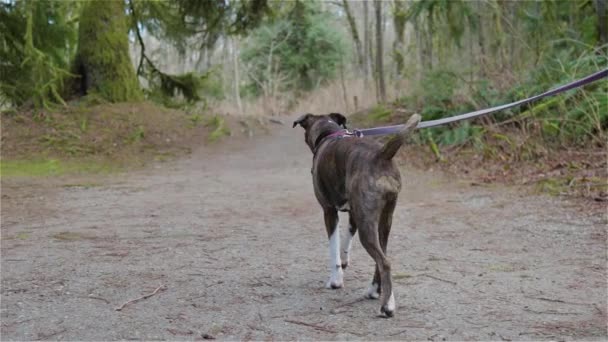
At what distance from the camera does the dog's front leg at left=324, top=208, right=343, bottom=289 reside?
457 centimetres

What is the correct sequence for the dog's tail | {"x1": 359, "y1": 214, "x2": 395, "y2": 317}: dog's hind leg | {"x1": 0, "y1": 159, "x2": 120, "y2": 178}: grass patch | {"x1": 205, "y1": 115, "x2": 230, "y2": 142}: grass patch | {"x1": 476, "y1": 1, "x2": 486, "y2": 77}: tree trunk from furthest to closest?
{"x1": 205, "y1": 115, "x2": 230, "y2": 142}: grass patch
{"x1": 476, "y1": 1, "x2": 486, "y2": 77}: tree trunk
{"x1": 0, "y1": 159, "x2": 120, "y2": 178}: grass patch
{"x1": 359, "y1": 214, "x2": 395, "y2": 317}: dog's hind leg
the dog's tail

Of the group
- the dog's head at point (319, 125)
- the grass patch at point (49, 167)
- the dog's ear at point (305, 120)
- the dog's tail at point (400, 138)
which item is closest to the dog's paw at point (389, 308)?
the dog's tail at point (400, 138)

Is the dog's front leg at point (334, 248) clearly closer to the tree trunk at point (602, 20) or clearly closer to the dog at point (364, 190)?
the dog at point (364, 190)

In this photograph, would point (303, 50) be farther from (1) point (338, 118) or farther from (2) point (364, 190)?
(2) point (364, 190)

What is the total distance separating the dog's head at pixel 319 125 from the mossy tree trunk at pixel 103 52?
1316cm

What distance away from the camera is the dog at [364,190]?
12.6 ft

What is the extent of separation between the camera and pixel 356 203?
3.92m

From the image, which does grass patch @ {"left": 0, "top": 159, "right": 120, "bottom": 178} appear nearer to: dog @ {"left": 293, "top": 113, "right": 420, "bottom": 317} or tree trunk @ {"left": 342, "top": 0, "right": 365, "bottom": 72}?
dog @ {"left": 293, "top": 113, "right": 420, "bottom": 317}

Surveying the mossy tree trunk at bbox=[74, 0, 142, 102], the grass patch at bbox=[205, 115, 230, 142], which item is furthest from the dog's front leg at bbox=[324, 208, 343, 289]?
the mossy tree trunk at bbox=[74, 0, 142, 102]

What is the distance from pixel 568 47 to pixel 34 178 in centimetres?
1045

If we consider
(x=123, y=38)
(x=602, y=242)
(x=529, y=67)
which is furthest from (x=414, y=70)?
(x=602, y=242)

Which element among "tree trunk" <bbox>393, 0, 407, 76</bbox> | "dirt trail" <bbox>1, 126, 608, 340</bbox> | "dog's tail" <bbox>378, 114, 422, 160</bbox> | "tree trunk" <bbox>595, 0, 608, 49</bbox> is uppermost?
"tree trunk" <bbox>393, 0, 407, 76</bbox>

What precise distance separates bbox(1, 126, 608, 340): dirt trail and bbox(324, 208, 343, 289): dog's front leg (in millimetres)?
85

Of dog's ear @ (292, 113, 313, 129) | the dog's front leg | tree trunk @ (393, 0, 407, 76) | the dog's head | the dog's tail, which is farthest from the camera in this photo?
tree trunk @ (393, 0, 407, 76)
